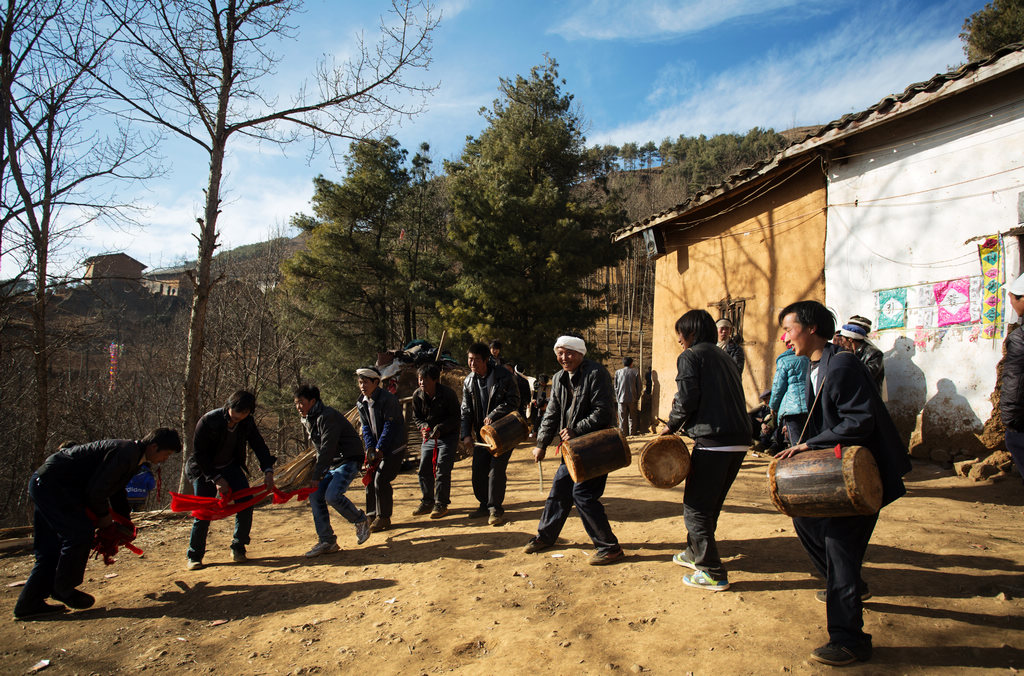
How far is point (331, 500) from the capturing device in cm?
534

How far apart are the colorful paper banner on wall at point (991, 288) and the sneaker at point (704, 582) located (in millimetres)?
4581

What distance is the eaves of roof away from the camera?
554cm

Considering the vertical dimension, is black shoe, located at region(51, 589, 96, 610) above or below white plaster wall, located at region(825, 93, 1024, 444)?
below

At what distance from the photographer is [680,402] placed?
3859 mm

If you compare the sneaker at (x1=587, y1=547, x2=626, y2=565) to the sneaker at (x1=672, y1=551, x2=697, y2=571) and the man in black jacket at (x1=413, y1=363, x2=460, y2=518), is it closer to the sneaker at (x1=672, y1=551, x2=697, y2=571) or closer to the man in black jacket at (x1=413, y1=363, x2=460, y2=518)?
the sneaker at (x1=672, y1=551, x2=697, y2=571)

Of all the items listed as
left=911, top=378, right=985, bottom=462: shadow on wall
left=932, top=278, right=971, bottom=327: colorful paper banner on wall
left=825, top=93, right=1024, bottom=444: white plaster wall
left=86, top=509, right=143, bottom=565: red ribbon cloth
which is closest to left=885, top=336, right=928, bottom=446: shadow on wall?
left=825, top=93, right=1024, bottom=444: white plaster wall

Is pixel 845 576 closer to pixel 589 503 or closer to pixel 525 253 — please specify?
pixel 589 503

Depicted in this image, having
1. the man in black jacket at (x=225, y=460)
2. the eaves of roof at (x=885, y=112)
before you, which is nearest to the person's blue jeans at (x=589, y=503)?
the man in black jacket at (x=225, y=460)

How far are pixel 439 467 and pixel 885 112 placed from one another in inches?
265

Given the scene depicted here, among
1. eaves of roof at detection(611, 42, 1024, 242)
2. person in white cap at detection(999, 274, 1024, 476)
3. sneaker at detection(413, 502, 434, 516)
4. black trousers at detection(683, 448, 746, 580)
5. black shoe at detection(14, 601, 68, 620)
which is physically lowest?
black shoe at detection(14, 601, 68, 620)

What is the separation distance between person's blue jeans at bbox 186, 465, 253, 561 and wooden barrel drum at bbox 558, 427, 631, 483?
331 centimetres

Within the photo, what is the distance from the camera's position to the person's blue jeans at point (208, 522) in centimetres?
534

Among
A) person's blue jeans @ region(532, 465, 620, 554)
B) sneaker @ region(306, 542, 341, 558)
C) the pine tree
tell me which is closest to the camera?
person's blue jeans @ region(532, 465, 620, 554)

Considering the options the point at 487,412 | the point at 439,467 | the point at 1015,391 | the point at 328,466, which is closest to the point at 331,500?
the point at 328,466
